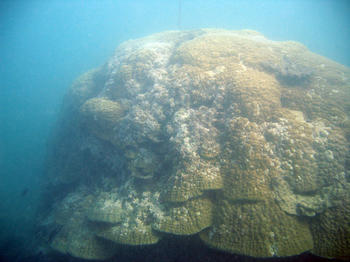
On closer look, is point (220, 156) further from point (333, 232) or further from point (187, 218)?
point (333, 232)

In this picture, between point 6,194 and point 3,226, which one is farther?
point 6,194

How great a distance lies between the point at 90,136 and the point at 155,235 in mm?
6508

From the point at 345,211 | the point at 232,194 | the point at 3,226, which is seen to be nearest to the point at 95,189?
the point at 232,194

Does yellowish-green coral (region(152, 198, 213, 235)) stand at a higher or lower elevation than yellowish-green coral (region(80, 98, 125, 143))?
lower

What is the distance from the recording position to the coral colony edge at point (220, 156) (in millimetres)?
4102

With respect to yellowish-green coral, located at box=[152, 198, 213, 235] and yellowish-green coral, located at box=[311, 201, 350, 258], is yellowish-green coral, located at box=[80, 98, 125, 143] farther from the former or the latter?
yellowish-green coral, located at box=[311, 201, 350, 258]

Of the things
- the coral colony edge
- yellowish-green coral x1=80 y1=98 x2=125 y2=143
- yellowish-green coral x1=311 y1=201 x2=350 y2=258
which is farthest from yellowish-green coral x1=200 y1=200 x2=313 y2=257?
yellowish-green coral x1=80 y1=98 x2=125 y2=143

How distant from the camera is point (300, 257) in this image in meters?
4.13

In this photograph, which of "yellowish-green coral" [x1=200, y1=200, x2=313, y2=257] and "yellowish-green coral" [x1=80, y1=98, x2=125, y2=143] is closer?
"yellowish-green coral" [x1=200, y1=200, x2=313, y2=257]

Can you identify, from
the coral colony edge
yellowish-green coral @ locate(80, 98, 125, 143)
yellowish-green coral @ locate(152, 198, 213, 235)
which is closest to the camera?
the coral colony edge

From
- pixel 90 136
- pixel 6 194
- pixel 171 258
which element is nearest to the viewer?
pixel 171 258

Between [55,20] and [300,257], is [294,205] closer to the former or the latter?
[300,257]

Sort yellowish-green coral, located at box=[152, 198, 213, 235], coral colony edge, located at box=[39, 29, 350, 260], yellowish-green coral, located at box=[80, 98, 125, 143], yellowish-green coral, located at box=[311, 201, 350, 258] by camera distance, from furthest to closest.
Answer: yellowish-green coral, located at box=[80, 98, 125, 143] < yellowish-green coral, located at box=[152, 198, 213, 235] < coral colony edge, located at box=[39, 29, 350, 260] < yellowish-green coral, located at box=[311, 201, 350, 258]

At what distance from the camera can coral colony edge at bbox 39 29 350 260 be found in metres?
4.10
